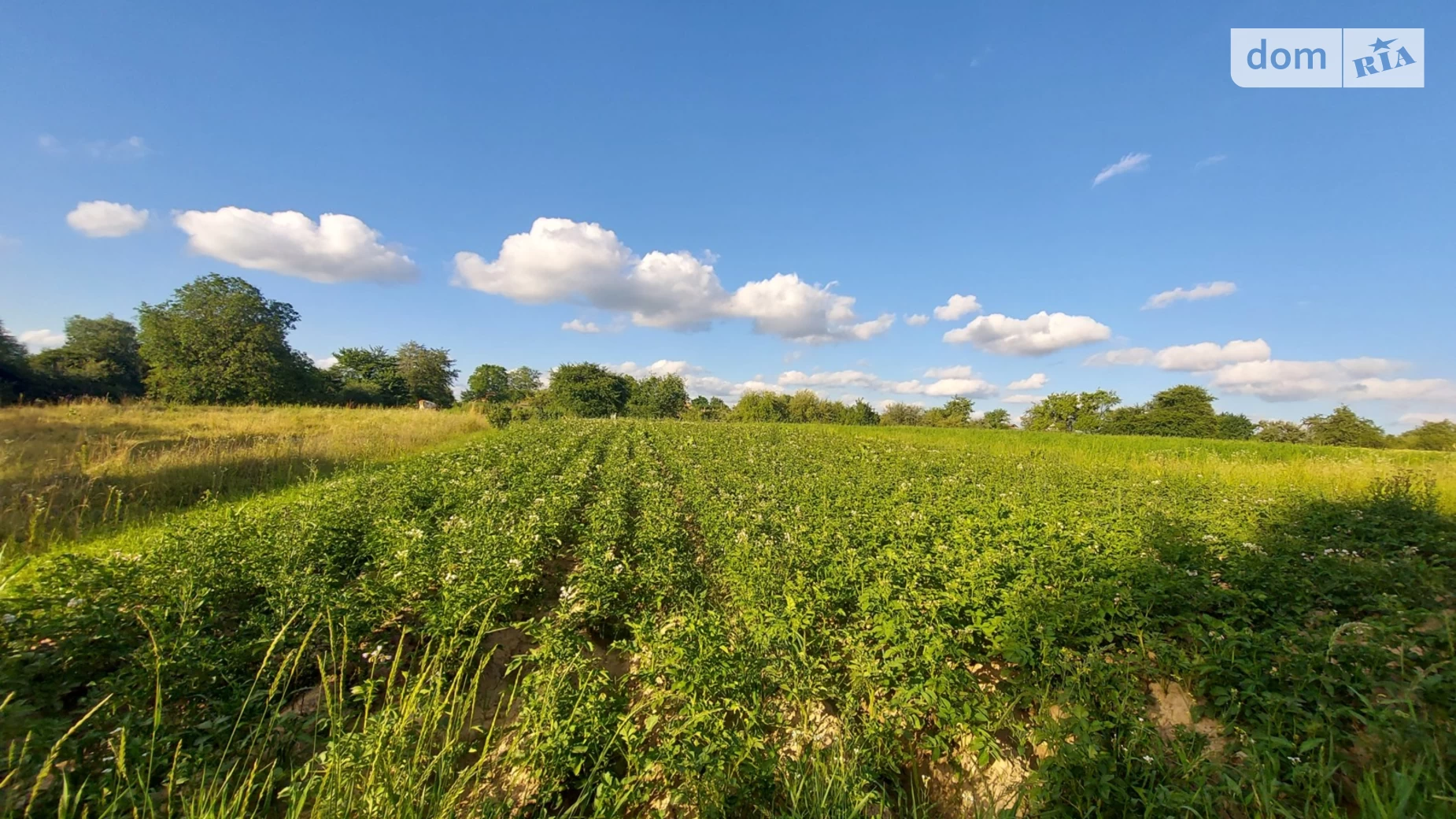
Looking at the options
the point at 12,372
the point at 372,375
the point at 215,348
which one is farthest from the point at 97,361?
the point at 372,375

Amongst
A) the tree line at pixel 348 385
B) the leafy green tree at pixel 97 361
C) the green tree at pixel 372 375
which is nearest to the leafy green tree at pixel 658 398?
the tree line at pixel 348 385

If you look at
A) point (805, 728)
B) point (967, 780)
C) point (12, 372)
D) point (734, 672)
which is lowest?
point (967, 780)

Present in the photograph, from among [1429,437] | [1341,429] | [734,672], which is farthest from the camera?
[1341,429]

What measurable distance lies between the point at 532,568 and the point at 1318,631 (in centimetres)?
640

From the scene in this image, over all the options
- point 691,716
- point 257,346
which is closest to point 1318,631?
point 691,716

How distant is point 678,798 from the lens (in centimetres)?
224

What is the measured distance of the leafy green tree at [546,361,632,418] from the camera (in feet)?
179

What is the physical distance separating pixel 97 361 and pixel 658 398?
46.4 metres

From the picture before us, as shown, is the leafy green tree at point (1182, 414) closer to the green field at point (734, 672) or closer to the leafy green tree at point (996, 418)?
the leafy green tree at point (996, 418)

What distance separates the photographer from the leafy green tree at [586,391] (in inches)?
2147

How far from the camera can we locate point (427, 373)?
219 ft

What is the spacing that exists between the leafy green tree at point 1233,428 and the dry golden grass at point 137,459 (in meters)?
71.6

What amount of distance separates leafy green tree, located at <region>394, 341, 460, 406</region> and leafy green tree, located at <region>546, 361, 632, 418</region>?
2088 cm

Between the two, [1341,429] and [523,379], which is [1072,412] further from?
[523,379]
